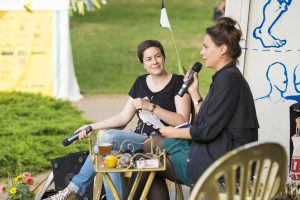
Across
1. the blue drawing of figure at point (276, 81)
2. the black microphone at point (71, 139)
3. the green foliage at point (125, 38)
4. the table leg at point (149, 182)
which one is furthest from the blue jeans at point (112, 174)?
the green foliage at point (125, 38)

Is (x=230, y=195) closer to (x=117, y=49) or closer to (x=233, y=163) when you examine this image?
(x=233, y=163)

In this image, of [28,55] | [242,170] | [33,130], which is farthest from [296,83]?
[28,55]

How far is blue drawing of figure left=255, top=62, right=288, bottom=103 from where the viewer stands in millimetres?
5168

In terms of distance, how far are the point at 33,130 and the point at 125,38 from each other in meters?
8.19

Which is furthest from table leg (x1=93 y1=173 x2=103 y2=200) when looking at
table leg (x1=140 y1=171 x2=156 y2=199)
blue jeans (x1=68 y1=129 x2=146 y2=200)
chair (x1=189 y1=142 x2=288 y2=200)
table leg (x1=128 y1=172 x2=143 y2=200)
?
chair (x1=189 y1=142 x2=288 y2=200)

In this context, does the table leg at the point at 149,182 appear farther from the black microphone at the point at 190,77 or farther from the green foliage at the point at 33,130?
the green foliage at the point at 33,130

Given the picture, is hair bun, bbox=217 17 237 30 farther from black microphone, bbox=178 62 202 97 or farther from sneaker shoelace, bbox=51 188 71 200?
sneaker shoelace, bbox=51 188 71 200

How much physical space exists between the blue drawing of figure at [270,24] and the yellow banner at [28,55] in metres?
4.60

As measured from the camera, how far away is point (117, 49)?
13930 mm

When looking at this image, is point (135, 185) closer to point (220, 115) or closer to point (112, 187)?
point (112, 187)

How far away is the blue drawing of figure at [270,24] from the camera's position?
5129mm

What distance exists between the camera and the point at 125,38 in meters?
15.3

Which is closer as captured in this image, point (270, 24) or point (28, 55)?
point (270, 24)

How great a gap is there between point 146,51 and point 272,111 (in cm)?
127
